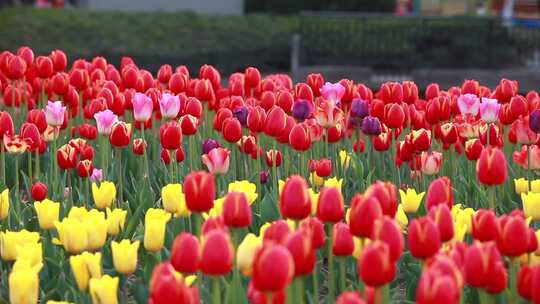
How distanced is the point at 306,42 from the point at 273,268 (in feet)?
69.3

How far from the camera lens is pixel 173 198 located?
4082 mm

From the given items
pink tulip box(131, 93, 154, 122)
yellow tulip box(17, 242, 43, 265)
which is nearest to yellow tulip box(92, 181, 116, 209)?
yellow tulip box(17, 242, 43, 265)

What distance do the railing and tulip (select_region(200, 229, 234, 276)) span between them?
19.9m

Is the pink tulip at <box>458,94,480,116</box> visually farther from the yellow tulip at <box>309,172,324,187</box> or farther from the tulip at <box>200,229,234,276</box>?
the tulip at <box>200,229,234,276</box>

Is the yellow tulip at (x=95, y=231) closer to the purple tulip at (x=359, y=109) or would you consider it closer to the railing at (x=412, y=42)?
the purple tulip at (x=359, y=109)

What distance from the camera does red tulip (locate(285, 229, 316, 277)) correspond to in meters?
3.02

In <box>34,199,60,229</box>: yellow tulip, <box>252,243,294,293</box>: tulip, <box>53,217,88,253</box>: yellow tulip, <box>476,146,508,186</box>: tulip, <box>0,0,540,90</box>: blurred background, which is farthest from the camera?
<box>0,0,540,90</box>: blurred background

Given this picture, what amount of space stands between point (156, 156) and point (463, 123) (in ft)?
5.52

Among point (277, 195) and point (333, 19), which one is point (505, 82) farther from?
point (333, 19)

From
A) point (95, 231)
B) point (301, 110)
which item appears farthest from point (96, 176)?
point (95, 231)

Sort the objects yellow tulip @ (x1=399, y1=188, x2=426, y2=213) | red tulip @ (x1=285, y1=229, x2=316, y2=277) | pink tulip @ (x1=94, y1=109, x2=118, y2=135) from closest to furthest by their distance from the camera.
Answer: red tulip @ (x1=285, y1=229, x2=316, y2=277) → yellow tulip @ (x1=399, y1=188, x2=426, y2=213) → pink tulip @ (x1=94, y1=109, x2=118, y2=135)

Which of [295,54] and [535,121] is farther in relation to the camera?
[295,54]

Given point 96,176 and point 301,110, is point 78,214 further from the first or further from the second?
point 301,110

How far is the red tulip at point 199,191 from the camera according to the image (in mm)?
3492
